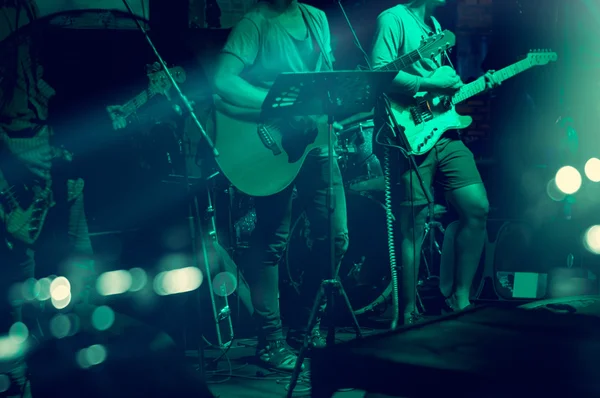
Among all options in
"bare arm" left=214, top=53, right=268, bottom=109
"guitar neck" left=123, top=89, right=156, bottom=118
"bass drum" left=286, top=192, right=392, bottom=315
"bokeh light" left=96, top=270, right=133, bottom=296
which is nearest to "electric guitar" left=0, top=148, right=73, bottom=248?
"bokeh light" left=96, top=270, right=133, bottom=296

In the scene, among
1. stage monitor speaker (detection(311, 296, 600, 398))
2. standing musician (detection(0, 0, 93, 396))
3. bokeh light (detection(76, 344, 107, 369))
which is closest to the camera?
stage monitor speaker (detection(311, 296, 600, 398))

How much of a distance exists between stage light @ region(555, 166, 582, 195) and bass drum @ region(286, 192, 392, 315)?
1241 millimetres

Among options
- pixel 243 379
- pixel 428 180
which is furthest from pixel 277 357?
pixel 428 180

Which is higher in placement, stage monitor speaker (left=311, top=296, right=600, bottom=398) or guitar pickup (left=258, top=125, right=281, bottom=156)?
guitar pickup (left=258, top=125, right=281, bottom=156)

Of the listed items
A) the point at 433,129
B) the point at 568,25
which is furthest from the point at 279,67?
the point at 568,25

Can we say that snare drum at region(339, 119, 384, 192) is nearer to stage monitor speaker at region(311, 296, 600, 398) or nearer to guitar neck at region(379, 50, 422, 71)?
guitar neck at region(379, 50, 422, 71)

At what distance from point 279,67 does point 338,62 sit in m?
3.02

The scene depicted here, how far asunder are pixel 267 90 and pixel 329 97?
676 millimetres

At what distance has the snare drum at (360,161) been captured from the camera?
4488 mm

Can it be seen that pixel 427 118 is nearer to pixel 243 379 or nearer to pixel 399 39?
pixel 399 39

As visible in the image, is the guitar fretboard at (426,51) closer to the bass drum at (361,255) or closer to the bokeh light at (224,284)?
the bass drum at (361,255)

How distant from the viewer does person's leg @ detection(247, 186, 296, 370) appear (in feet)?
11.1

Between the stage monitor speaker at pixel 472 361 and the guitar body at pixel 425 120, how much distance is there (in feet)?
6.23

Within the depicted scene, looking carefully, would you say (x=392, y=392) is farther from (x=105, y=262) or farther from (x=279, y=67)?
(x=105, y=262)
